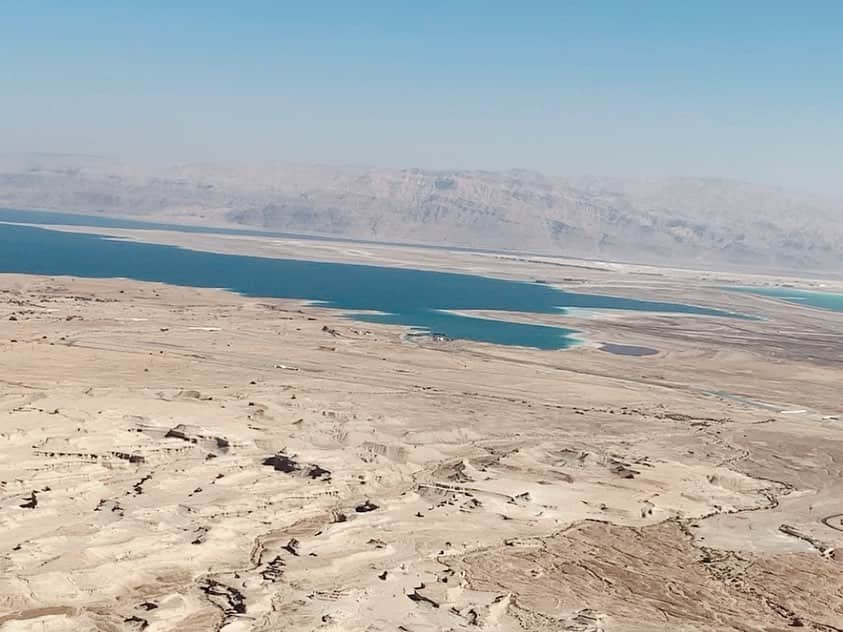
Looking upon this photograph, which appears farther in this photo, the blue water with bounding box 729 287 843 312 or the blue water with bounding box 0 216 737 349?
the blue water with bounding box 729 287 843 312

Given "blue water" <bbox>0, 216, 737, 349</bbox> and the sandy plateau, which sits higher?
the sandy plateau

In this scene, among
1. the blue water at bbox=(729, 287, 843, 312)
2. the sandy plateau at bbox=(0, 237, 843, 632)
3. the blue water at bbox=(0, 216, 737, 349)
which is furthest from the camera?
the blue water at bbox=(729, 287, 843, 312)

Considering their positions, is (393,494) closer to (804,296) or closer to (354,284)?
(354,284)

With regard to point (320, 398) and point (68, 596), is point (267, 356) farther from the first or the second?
point (68, 596)

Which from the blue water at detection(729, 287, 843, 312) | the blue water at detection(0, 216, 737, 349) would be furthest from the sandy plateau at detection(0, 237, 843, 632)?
the blue water at detection(729, 287, 843, 312)

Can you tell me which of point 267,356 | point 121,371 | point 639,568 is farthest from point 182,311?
point 639,568

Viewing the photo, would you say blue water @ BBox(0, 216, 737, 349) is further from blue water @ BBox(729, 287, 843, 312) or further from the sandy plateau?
blue water @ BBox(729, 287, 843, 312)

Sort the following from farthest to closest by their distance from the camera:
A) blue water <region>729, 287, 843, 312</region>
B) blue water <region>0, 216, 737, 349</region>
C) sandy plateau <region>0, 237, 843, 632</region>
Result: blue water <region>729, 287, 843, 312</region>, blue water <region>0, 216, 737, 349</region>, sandy plateau <region>0, 237, 843, 632</region>

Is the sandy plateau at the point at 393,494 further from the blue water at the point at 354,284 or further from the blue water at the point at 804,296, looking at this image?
the blue water at the point at 804,296
